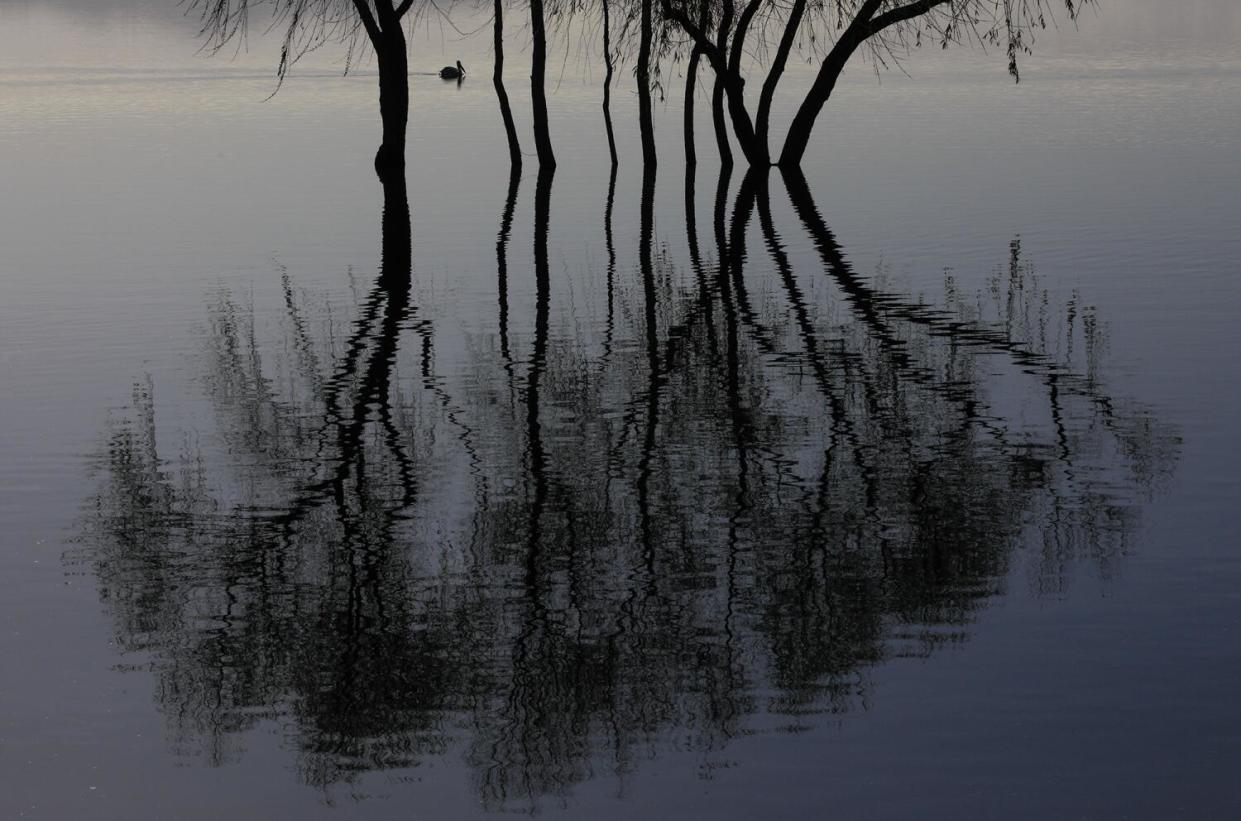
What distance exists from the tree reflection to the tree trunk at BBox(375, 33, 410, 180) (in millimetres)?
15006

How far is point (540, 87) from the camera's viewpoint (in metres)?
38.8

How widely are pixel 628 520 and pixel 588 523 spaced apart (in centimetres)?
24

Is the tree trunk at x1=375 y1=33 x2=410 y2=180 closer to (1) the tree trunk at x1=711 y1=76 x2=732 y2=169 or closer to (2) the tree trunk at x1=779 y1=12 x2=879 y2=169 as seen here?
(1) the tree trunk at x1=711 y1=76 x2=732 y2=169

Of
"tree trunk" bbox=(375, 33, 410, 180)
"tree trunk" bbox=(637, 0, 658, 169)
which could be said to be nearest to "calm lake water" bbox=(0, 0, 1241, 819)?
"tree trunk" bbox=(375, 33, 410, 180)

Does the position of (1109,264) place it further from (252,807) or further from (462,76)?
(462,76)

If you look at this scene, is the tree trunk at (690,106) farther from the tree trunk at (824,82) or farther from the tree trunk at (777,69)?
the tree trunk at (824,82)

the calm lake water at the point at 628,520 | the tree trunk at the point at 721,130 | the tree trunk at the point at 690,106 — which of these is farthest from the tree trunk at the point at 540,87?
the calm lake water at the point at 628,520

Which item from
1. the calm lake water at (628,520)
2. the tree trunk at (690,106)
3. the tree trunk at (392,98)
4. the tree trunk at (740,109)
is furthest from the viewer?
the tree trunk at (690,106)

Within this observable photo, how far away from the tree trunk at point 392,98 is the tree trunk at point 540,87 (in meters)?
3.35

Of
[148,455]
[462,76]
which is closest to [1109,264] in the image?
[148,455]

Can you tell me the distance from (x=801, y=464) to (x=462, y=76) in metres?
69.8

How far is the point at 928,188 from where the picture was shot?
34.2 metres

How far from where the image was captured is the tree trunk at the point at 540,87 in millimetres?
37125

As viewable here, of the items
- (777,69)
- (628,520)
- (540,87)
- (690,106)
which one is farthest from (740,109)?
(628,520)
